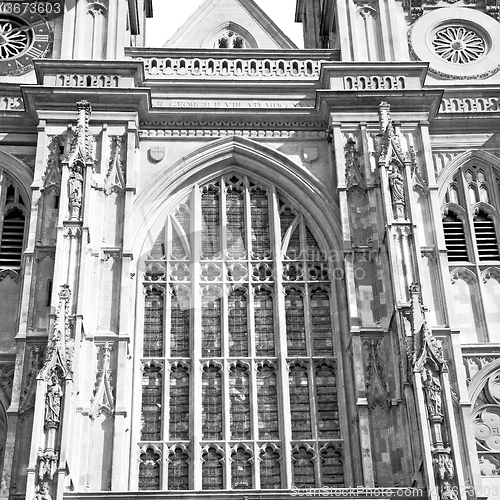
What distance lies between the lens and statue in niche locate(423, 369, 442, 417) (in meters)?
22.1

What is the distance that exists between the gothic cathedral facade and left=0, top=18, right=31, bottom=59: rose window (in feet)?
0.13

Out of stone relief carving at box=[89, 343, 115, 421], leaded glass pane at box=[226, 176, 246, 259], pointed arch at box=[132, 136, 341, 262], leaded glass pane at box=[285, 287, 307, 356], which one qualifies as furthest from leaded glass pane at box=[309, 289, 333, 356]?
stone relief carving at box=[89, 343, 115, 421]

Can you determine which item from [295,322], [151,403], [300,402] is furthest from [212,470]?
[295,322]

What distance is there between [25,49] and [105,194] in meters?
4.97

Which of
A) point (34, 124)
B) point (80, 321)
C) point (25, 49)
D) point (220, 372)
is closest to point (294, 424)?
point (220, 372)

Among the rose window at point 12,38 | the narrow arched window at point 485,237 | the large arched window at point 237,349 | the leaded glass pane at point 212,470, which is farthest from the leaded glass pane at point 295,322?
the rose window at point 12,38

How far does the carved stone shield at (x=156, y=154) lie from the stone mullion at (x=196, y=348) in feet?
3.12

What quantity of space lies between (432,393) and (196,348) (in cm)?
489

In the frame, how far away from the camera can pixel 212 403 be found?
24438 mm

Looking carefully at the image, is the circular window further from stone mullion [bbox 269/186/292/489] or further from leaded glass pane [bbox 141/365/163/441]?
leaded glass pane [bbox 141/365/163/441]

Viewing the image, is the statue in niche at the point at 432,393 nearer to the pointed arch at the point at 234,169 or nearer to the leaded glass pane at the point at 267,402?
the leaded glass pane at the point at 267,402

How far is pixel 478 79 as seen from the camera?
94.4 ft

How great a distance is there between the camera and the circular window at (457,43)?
28.9 metres

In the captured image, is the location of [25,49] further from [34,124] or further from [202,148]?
[202,148]
